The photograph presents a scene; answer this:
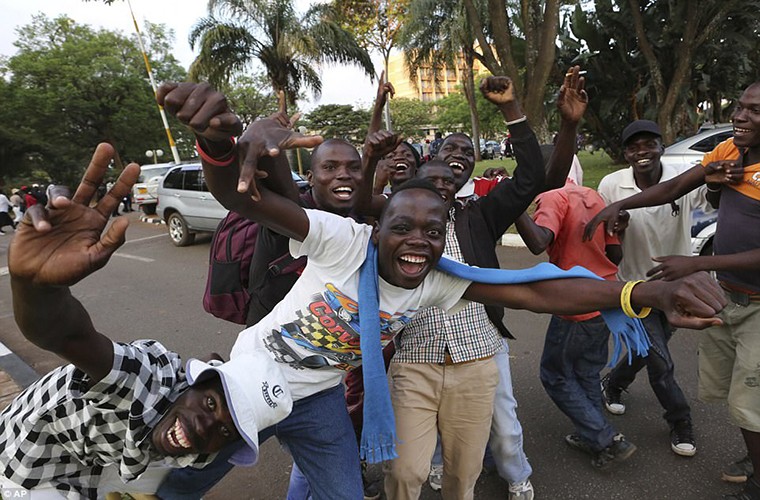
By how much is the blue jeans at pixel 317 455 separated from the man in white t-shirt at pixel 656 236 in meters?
1.81

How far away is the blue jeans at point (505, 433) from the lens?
217 centimetres

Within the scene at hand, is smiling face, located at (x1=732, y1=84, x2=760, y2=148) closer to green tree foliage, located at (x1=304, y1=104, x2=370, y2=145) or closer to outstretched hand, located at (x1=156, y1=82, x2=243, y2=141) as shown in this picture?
outstretched hand, located at (x1=156, y1=82, x2=243, y2=141)

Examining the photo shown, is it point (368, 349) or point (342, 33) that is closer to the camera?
point (368, 349)

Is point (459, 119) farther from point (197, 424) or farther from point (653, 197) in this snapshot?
point (197, 424)

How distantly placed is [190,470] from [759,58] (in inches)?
779

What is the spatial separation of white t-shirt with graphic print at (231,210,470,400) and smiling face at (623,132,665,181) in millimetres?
1607

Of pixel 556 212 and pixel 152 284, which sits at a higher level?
pixel 556 212

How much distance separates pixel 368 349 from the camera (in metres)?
1.55

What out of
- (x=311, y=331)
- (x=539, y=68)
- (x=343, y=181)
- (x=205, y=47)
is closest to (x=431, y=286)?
(x=311, y=331)

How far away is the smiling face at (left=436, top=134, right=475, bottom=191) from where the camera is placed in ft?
7.77

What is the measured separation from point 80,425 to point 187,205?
9.02 m

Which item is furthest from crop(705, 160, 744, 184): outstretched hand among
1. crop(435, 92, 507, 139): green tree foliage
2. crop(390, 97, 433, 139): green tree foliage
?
crop(390, 97, 433, 139): green tree foliage

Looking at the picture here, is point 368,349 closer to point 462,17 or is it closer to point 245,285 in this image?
point 245,285

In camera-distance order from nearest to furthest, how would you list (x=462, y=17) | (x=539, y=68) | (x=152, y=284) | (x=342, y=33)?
(x=152, y=284)
(x=539, y=68)
(x=342, y=33)
(x=462, y=17)
